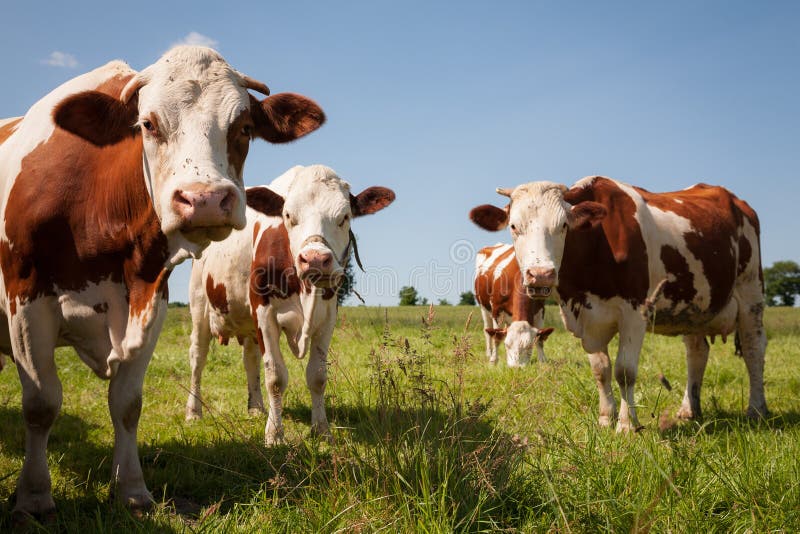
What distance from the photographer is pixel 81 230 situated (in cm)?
375

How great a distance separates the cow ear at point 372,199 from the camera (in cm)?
633

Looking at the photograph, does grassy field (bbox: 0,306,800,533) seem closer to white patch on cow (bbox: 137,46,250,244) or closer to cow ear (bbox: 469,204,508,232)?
white patch on cow (bbox: 137,46,250,244)

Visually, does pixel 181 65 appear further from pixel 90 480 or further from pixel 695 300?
pixel 695 300

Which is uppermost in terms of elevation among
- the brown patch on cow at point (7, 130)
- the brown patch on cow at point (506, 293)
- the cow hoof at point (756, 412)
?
the brown patch on cow at point (7, 130)

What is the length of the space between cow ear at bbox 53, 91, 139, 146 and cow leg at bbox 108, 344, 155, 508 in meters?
1.29

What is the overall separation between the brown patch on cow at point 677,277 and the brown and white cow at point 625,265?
0.03 feet

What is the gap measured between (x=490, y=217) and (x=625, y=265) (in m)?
1.53

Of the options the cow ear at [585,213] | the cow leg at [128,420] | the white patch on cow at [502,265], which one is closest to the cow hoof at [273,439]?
the cow leg at [128,420]

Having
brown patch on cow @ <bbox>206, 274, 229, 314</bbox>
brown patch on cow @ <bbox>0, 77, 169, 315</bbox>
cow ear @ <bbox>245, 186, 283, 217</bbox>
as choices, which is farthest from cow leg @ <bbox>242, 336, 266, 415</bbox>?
brown patch on cow @ <bbox>0, 77, 169, 315</bbox>

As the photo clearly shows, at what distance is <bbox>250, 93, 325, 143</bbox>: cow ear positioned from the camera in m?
4.07

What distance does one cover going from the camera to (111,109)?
3.78m

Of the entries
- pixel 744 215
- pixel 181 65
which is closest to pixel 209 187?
pixel 181 65

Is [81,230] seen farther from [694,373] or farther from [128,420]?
[694,373]

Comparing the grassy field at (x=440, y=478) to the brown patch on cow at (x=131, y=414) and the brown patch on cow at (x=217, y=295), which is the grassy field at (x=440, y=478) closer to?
the brown patch on cow at (x=131, y=414)
